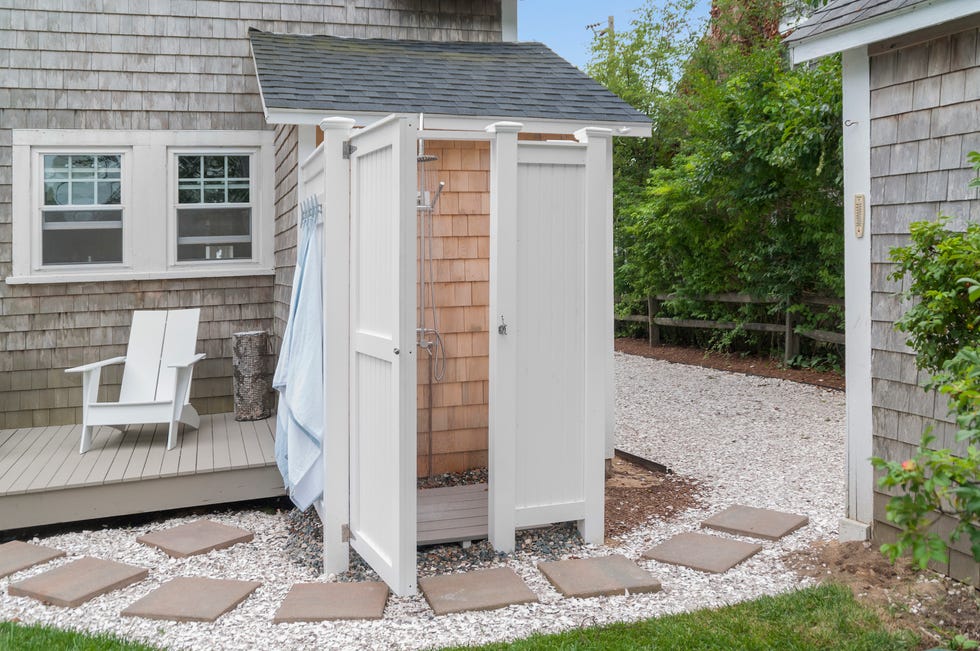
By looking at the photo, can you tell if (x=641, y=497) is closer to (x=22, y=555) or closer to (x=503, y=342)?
(x=503, y=342)

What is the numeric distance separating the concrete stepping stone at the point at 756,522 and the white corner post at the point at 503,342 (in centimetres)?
112

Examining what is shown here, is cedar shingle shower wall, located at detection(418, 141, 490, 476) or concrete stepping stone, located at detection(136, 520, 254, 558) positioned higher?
cedar shingle shower wall, located at detection(418, 141, 490, 476)

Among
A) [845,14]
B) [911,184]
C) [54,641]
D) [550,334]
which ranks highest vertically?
[845,14]

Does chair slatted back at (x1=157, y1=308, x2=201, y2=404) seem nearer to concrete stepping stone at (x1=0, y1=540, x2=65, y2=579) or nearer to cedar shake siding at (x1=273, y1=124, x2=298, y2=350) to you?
cedar shake siding at (x1=273, y1=124, x2=298, y2=350)

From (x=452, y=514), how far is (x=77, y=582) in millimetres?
1717

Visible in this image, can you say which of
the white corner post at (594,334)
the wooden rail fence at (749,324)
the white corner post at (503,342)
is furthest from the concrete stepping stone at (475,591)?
the wooden rail fence at (749,324)

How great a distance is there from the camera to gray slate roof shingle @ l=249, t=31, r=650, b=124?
506 centimetres

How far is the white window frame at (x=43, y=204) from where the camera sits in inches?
234

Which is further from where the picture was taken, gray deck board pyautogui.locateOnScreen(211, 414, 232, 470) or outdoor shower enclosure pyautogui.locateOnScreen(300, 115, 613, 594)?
gray deck board pyautogui.locateOnScreen(211, 414, 232, 470)

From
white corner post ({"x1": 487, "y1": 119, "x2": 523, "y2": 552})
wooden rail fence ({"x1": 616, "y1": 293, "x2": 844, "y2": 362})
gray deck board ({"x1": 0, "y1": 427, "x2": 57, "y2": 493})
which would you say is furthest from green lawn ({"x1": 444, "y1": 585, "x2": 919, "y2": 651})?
wooden rail fence ({"x1": 616, "y1": 293, "x2": 844, "y2": 362})

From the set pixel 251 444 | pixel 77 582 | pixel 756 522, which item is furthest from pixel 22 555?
pixel 756 522

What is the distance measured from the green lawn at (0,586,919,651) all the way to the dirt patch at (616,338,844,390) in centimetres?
585

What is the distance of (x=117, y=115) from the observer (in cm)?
603

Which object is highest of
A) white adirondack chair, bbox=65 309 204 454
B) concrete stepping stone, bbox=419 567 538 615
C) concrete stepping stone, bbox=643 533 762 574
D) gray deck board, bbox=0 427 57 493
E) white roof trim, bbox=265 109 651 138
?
white roof trim, bbox=265 109 651 138
